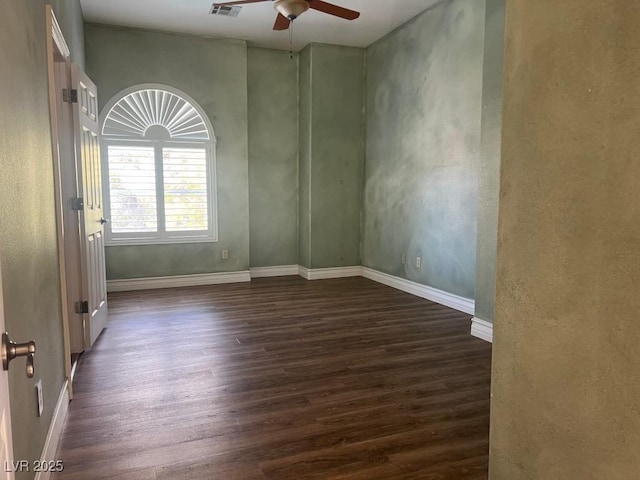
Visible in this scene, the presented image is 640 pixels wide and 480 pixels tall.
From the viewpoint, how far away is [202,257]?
6.21 m

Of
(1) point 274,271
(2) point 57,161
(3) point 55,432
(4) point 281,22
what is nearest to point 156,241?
(1) point 274,271

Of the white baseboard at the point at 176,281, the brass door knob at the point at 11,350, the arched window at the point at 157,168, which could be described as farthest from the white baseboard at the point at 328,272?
the brass door knob at the point at 11,350

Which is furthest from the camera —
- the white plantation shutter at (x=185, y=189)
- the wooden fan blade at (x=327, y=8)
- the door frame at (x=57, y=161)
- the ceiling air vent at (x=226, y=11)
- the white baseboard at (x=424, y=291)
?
the white plantation shutter at (x=185, y=189)

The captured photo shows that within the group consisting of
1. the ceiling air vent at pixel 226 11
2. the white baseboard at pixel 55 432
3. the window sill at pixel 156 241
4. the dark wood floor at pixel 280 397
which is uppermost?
the ceiling air vent at pixel 226 11

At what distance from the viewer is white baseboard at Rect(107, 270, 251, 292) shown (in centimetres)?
578

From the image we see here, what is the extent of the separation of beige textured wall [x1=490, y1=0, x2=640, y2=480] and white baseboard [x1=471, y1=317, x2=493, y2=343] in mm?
2341

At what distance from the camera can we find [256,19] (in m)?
5.30

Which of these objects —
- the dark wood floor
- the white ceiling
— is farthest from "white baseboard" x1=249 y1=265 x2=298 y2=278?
the white ceiling

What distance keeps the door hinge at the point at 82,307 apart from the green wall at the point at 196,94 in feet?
7.78

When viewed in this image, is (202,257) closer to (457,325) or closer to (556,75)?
(457,325)

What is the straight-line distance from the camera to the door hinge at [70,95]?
10.7 ft

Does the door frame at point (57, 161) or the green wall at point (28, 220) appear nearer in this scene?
the green wall at point (28, 220)

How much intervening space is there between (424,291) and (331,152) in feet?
8.06

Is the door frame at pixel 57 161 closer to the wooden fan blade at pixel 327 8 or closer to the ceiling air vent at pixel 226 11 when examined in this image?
the wooden fan blade at pixel 327 8
